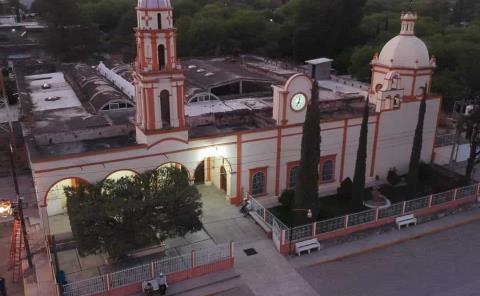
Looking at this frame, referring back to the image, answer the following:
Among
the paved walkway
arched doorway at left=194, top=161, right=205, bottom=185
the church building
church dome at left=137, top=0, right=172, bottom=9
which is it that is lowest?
the paved walkway

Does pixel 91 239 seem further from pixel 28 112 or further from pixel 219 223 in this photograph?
pixel 28 112

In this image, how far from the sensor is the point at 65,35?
168 feet

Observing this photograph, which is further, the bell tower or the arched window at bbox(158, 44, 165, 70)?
the arched window at bbox(158, 44, 165, 70)

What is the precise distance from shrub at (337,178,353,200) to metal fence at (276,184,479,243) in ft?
10.4

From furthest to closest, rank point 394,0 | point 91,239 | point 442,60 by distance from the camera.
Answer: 1. point 394,0
2. point 442,60
3. point 91,239

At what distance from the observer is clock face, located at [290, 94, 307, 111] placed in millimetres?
24906

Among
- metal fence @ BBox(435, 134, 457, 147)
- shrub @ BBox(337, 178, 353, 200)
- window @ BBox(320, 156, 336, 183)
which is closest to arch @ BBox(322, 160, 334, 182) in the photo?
window @ BBox(320, 156, 336, 183)

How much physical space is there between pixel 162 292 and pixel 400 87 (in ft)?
63.1

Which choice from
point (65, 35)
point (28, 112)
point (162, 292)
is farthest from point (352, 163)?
point (65, 35)

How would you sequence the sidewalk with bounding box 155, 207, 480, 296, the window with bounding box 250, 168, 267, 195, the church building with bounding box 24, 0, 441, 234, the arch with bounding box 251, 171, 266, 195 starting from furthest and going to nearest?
the arch with bounding box 251, 171, 266, 195
the window with bounding box 250, 168, 267, 195
the church building with bounding box 24, 0, 441, 234
the sidewalk with bounding box 155, 207, 480, 296

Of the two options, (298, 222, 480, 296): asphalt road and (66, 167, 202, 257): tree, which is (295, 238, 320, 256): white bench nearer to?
(298, 222, 480, 296): asphalt road

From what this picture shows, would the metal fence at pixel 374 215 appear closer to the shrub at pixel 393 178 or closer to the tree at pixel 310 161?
the tree at pixel 310 161

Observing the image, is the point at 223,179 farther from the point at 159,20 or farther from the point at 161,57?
the point at 159,20

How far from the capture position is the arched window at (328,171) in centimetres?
2700
